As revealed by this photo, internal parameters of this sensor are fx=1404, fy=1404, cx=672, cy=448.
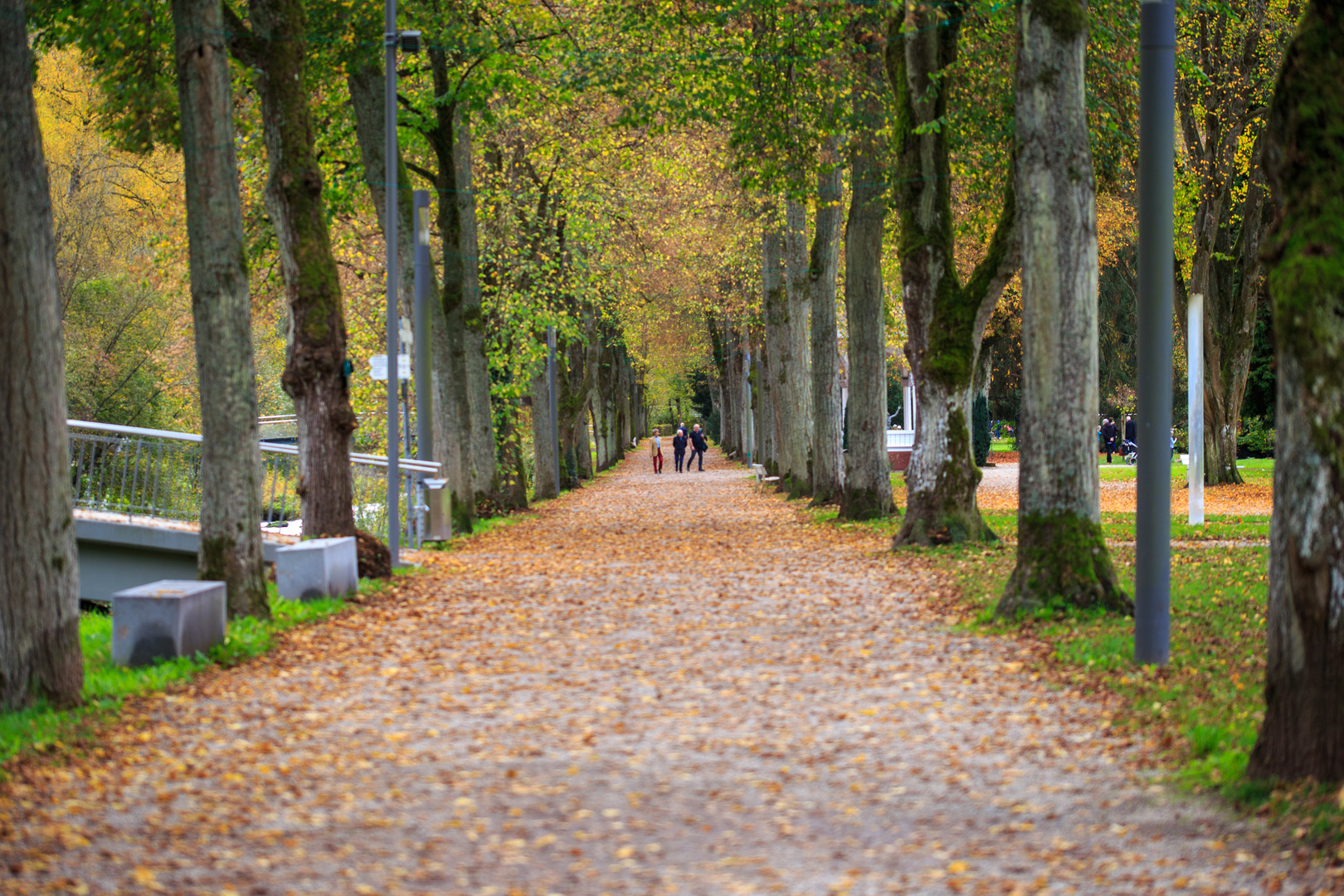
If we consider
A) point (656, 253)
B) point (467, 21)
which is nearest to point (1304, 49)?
point (467, 21)

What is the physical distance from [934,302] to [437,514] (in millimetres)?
7503

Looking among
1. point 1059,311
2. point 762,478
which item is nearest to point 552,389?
point 762,478

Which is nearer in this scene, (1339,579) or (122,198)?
(1339,579)

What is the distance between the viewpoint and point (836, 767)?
6727mm

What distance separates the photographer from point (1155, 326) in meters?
8.95

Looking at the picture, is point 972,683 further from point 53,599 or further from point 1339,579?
point 53,599

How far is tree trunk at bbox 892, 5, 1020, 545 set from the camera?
16656 millimetres

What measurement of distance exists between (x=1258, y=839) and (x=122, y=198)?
30876mm

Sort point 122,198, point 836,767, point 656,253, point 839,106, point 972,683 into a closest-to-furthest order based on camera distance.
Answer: point 836,767, point 972,683, point 839,106, point 122,198, point 656,253

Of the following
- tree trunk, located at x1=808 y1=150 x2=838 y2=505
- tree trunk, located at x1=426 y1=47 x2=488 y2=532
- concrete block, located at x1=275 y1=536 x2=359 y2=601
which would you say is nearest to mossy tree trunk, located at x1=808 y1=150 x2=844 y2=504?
tree trunk, located at x1=808 y1=150 x2=838 y2=505

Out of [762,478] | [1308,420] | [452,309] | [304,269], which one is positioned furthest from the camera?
[762,478]

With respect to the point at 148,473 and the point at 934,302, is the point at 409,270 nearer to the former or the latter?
the point at 148,473

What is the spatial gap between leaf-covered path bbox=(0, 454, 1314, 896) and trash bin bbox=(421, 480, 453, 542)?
765 cm

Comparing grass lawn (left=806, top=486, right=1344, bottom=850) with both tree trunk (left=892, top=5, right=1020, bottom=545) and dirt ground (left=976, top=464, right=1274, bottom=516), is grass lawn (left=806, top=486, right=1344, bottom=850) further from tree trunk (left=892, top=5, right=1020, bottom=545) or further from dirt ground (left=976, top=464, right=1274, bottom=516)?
dirt ground (left=976, top=464, right=1274, bottom=516)
